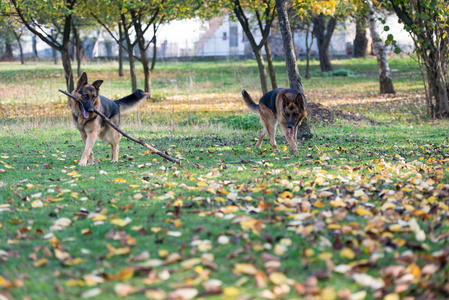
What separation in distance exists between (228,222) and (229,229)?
0.62ft

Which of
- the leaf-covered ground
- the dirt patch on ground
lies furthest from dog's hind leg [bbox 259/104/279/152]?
the dirt patch on ground

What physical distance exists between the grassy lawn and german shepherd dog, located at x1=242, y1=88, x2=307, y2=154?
41cm

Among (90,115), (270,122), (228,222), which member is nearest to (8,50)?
(90,115)

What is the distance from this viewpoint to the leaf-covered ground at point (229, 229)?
3295 millimetres

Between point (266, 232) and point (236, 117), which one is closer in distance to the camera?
point (266, 232)

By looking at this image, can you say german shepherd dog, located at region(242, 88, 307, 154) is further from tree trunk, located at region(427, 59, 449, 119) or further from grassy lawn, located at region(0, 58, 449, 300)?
tree trunk, located at region(427, 59, 449, 119)

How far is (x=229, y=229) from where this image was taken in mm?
4406

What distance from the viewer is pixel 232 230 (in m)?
4.36

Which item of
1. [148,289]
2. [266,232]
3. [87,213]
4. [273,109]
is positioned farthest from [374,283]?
[273,109]

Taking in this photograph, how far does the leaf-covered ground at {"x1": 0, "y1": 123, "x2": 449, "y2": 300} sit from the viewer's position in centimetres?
329

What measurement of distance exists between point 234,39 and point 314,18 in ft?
68.7

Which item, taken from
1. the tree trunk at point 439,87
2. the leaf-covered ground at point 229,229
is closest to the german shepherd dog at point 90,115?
the leaf-covered ground at point 229,229

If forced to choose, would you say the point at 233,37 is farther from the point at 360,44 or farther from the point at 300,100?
the point at 300,100

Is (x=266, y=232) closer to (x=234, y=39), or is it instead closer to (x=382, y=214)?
(x=382, y=214)
